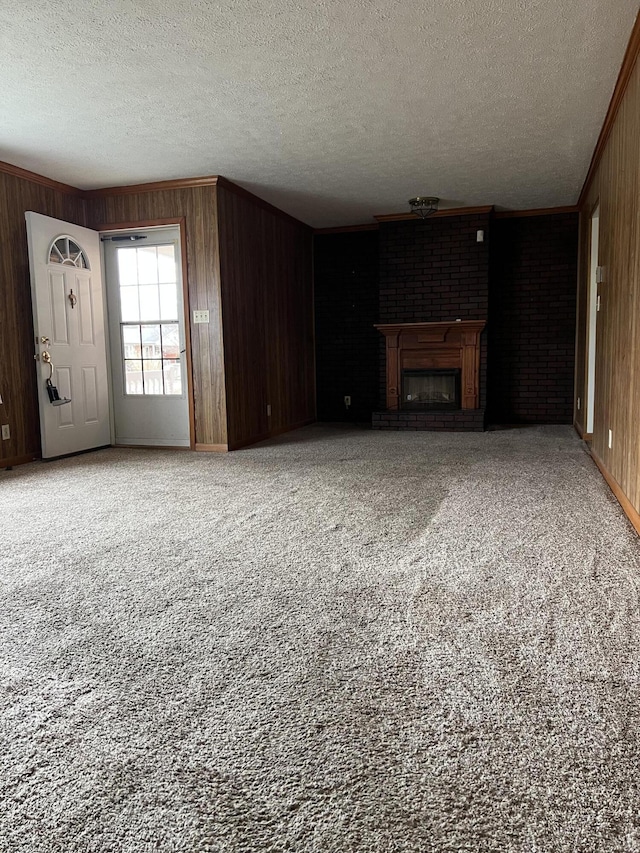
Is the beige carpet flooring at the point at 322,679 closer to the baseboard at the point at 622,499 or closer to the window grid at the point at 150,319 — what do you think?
the baseboard at the point at 622,499

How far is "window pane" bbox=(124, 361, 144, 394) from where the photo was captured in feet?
19.7

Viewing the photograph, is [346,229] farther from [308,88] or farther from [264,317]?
[308,88]

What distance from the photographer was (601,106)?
3.93 meters

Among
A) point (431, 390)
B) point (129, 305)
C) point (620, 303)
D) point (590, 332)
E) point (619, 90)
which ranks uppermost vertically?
point (619, 90)

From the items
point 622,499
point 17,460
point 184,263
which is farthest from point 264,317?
point 622,499

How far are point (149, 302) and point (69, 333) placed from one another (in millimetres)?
782

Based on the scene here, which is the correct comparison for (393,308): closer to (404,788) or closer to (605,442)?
(605,442)

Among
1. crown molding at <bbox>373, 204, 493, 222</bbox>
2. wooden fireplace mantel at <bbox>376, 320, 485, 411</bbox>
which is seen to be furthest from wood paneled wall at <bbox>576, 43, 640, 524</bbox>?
wooden fireplace mantel at <bbox>376, 320, 485, 411</bbox>

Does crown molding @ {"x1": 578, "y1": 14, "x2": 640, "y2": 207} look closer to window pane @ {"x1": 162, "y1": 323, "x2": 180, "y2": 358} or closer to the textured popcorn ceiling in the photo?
the textured popcorn ceiling

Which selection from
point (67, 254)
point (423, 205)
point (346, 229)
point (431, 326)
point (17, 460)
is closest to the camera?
point (17, 460)

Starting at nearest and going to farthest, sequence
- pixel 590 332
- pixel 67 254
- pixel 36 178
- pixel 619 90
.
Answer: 1. pixel 619 90
2. pixel 36 178
3. pixel 67 254
4. pixel 590 332

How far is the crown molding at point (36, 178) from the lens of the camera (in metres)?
4.95

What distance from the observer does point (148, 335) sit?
5.92 metres

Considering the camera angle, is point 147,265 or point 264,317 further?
point 264,317
